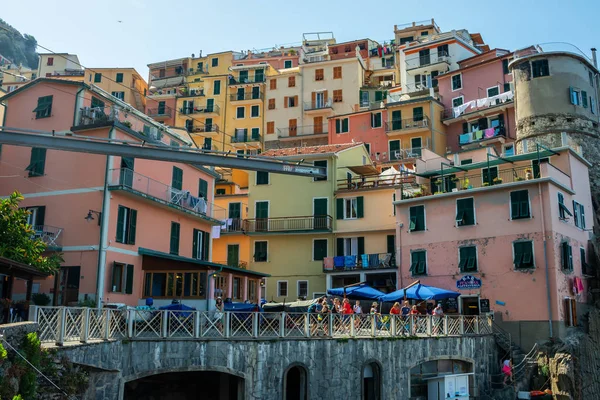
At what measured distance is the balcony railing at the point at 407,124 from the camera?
178 feet

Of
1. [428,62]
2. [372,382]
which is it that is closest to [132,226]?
→ [372,382]

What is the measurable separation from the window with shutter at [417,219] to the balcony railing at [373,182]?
14.2 feet

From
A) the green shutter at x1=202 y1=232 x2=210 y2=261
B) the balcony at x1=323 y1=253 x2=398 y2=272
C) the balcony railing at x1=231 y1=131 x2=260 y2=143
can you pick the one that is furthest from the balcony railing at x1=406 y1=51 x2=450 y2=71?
the green shutter at x1=202 y1=232 x2=210 y2=261

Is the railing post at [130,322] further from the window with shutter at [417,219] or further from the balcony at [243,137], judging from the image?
the balcony at [243,137]

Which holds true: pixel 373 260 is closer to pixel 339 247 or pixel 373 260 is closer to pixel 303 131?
pixel 339 247

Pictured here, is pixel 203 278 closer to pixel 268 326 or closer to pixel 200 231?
pixel 200 231

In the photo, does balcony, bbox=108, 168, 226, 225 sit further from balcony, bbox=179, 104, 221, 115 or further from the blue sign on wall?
balcony, bbox=179, 104, 221, 115

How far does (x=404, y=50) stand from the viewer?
65.7 m

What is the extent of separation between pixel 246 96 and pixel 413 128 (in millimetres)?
23012

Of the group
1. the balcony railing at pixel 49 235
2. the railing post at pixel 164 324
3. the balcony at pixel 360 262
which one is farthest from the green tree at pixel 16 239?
the balcony at pixel 360 262

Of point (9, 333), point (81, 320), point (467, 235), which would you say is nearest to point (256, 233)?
point (467, 235)

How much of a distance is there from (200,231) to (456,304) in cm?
1569

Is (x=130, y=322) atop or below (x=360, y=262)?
below

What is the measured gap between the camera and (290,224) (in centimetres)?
4428
